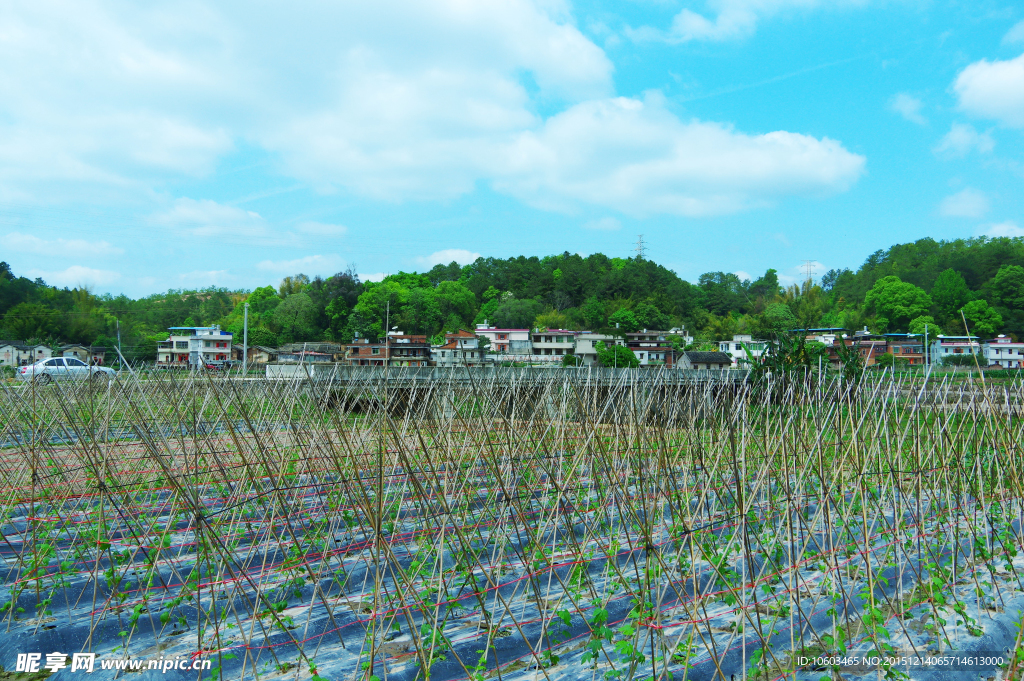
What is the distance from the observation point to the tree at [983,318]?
53.5 meters

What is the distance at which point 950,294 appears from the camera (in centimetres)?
5950

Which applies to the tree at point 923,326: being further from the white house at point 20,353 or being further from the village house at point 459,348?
the white house at point 20,353

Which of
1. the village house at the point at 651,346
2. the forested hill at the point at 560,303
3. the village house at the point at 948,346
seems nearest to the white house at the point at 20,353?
the forested hill at the point at 560,303

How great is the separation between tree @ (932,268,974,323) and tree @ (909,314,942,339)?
220 cm

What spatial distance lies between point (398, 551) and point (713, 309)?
229ft

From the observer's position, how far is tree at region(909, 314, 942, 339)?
53.5 meters

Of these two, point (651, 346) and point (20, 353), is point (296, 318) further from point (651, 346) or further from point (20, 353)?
point (651, 346)

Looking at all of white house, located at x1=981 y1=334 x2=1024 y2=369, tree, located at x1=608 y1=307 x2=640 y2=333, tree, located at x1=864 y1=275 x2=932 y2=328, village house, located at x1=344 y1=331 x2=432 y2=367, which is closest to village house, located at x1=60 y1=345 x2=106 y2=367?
village house, located at x1=344 y1=331 x2=432 y2=367

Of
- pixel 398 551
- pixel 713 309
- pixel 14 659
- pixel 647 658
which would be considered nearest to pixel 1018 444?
pixel 647 658

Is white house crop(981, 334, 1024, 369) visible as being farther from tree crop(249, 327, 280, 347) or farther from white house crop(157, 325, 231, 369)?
white house crop(157, 325, 231, 369)

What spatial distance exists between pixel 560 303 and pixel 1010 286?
41.7 m

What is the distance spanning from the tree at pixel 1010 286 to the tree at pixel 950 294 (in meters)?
2.12

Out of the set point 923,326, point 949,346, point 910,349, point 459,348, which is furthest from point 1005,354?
point 459,348

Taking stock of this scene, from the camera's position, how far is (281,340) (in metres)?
52.1
